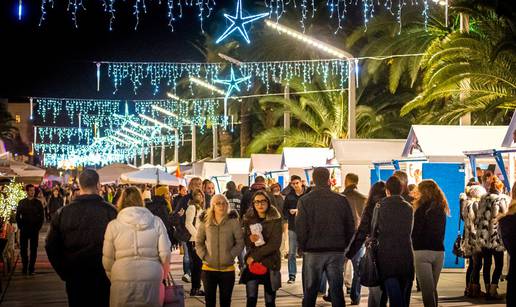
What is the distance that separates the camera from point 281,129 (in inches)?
1734

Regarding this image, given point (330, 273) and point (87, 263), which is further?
point (330, 273)

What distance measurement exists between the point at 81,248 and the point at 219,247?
241 cm

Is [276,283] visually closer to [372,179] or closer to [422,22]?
[372,179]

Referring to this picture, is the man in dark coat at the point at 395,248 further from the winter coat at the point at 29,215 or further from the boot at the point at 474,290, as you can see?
the winter coat at the point at 29,215

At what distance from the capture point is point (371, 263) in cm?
1016

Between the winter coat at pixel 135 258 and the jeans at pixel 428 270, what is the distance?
159 inches

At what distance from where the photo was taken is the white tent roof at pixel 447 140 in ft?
64.3

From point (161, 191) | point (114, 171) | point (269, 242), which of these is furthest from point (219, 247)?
point (114, 171)

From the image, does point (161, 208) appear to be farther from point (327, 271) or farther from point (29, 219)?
point (327, 271)

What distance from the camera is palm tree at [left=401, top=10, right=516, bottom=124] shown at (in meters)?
24.7

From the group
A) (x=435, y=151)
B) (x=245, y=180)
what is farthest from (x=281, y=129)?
(x=435, y=151)

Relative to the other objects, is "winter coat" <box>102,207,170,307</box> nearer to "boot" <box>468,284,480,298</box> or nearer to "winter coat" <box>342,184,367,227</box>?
"winter coat" <box>342,184,367,227</box>

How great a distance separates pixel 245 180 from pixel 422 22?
10135 mm

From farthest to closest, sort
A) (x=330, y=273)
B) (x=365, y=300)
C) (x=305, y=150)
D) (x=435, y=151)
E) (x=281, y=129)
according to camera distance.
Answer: (x=281, y=129), (x=305, y=150), (x=435, y=151), (x=365, y=300), (x=330, y=273)
